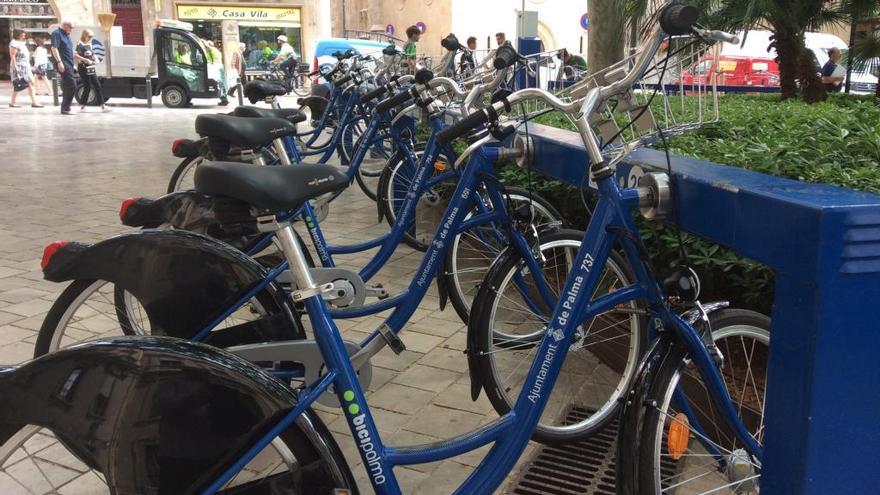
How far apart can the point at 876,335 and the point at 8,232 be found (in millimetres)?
6022

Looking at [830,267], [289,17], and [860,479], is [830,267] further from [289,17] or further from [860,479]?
[289,17]

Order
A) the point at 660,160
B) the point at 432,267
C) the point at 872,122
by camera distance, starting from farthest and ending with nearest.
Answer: the point at 872,122
the point at 432,267
the point at 660,160

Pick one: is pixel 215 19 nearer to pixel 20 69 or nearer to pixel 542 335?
pixel 20 69

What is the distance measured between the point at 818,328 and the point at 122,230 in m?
5.45

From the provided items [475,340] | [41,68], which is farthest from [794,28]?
[41,68]

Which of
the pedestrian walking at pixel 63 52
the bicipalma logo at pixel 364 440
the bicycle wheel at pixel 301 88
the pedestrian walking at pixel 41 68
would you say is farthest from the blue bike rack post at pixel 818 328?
the pedestrian walking at pixel 41 68

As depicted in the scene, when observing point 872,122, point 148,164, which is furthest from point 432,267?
point 148,164

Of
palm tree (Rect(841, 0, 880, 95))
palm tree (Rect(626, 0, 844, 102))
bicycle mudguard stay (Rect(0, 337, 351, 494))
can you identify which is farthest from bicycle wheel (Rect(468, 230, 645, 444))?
palm tree (Rect(841, 0, 880, 95))

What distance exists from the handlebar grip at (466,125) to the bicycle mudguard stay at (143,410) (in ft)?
3.22

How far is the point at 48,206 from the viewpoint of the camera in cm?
679

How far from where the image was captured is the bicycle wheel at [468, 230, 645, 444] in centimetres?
280

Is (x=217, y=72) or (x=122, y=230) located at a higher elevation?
(x=217, y=72)

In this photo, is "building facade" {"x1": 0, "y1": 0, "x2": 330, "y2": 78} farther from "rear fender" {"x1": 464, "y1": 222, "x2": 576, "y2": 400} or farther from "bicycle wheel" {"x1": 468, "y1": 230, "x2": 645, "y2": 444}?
"rear fender" {"x1": 464, "y1": 222, "x2": 576, "y2": 400}

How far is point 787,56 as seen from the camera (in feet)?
23.2
